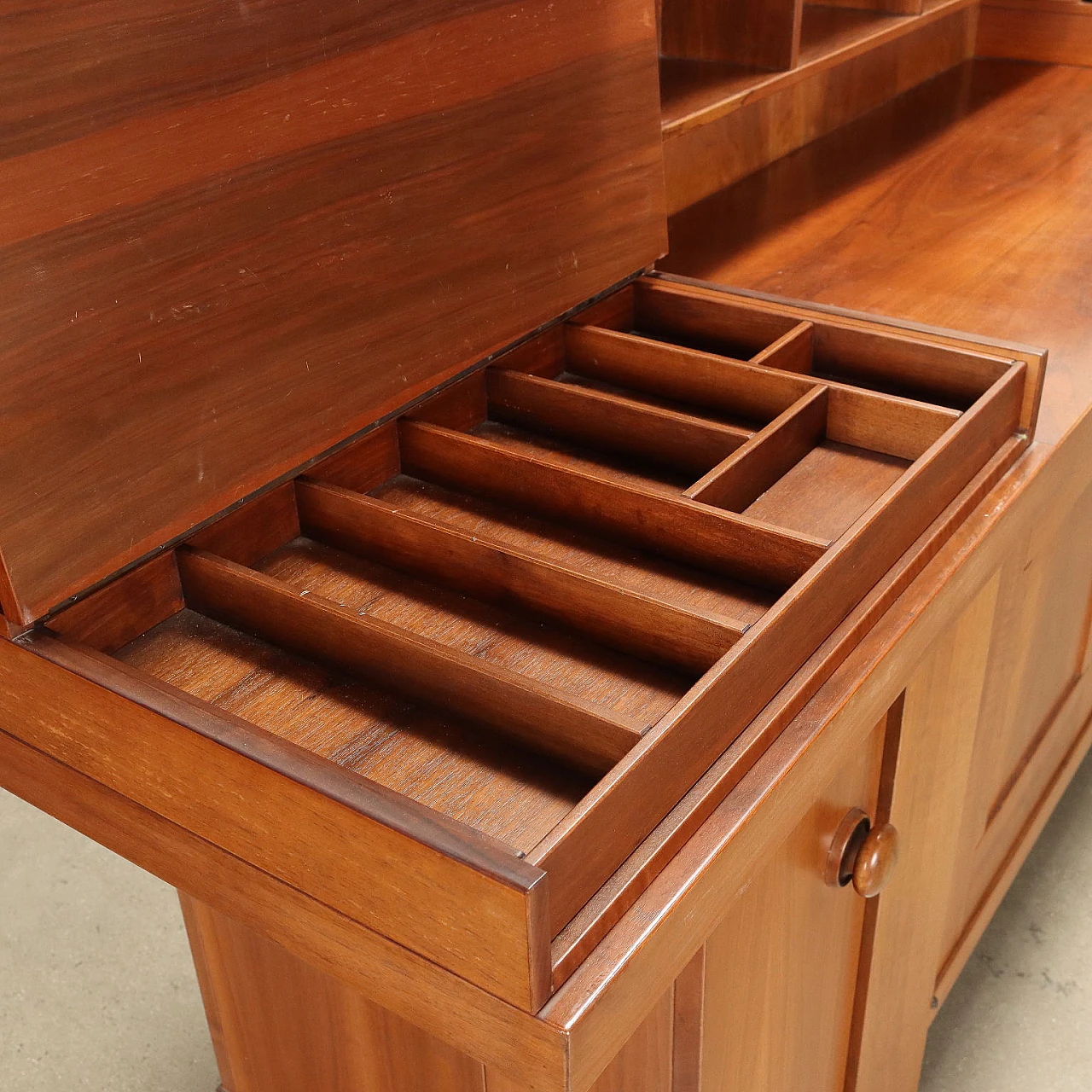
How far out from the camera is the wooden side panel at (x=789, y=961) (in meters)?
0.85

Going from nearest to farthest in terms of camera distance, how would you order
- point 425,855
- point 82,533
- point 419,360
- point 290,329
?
point 425,855, point 82,533, point 290,329, point 419,360

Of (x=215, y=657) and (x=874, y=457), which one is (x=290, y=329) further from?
(x=874, y=457)

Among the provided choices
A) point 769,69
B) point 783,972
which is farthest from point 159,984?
point 769,69

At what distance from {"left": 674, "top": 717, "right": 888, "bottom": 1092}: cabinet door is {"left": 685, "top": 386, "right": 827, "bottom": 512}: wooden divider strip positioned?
21cm

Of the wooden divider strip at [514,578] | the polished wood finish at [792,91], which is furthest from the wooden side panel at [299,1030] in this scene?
the polished wood finish at [792,91]

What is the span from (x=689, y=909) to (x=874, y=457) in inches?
19.6

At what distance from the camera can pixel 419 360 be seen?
3.13 feet

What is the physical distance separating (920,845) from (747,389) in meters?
0.46

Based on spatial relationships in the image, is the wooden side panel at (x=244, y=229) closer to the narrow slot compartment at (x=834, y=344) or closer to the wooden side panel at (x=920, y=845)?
the narrow slot compartment at (x=834, y=344)

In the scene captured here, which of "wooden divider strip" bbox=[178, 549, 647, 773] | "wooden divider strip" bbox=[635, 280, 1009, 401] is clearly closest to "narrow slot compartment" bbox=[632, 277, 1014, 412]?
"wooden divider strip" bbox=[635, 280, 1009, 401]

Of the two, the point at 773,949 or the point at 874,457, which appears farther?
the point at 874,457

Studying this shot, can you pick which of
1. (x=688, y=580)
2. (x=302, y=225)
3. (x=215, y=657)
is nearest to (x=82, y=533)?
(x=215, y=657)

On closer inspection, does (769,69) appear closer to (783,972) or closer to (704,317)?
(704,317)

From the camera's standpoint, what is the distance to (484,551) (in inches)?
32.3
